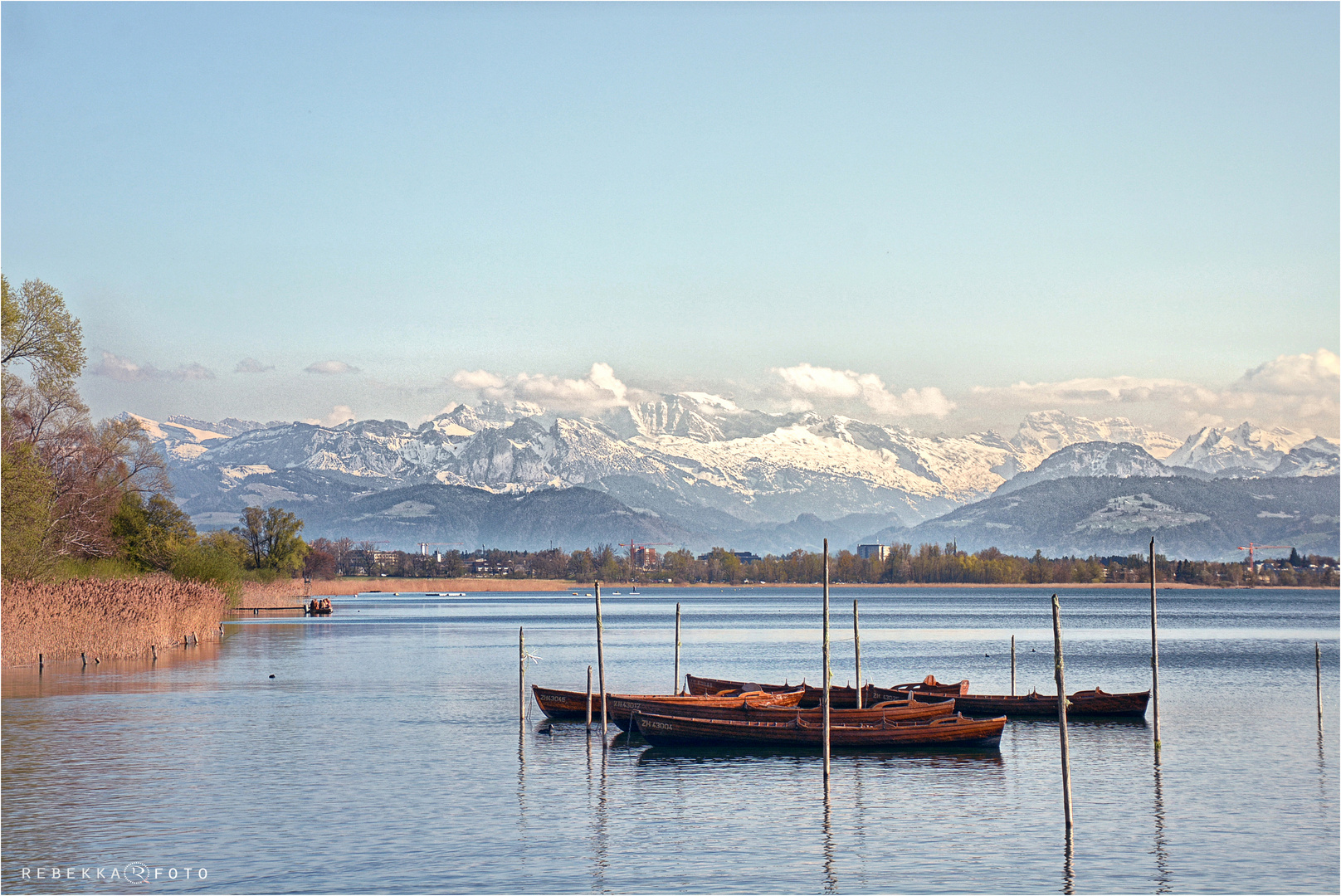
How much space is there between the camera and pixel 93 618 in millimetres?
75688

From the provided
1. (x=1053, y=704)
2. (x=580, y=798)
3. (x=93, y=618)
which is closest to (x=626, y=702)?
(x=580, y=798)

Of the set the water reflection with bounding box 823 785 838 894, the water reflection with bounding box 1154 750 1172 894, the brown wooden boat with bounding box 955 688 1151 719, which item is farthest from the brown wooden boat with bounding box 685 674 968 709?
the water reflection with bounding box 823 785 838 894

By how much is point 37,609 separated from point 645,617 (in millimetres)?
115544

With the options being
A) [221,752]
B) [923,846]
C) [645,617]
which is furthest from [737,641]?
[923,846]

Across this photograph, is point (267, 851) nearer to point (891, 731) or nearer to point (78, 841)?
point (78, 841)

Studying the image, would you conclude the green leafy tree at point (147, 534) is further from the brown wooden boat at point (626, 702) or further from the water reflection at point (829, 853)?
the water reflection at point (829, 853)

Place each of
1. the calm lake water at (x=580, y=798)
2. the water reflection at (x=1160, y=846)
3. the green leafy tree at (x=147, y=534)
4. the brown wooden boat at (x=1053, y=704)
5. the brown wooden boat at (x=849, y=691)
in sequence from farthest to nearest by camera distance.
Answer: the green leafy tree at (x=147, y=534) → the brown wooden boat at (x=1053, y=704) → the brown wooden boat at (x=849, y=691) → the calm lake water at (x=580, y=798) → the water reflection at (x=1160, y=846)

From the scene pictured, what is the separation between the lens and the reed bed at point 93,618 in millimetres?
68562

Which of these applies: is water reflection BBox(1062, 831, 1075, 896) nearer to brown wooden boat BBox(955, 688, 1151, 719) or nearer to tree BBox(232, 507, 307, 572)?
brown wooden boat BBox(955, 688, 1151, 719)

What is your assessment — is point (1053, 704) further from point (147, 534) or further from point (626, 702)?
point (147, 534)

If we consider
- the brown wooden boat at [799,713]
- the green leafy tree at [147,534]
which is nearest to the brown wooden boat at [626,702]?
the brown wooden boat at [799,713]

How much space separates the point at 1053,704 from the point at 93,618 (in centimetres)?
5310

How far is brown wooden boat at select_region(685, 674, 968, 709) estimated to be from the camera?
5523cm

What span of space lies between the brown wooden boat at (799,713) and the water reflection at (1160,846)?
9038 millimetres
